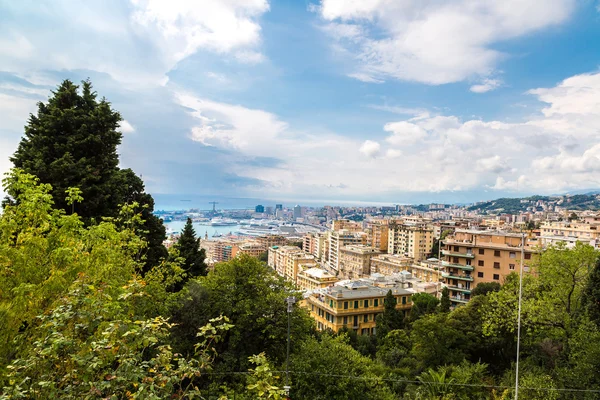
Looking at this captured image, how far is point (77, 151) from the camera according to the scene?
12570 mm

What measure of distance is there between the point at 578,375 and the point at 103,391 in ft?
45.5

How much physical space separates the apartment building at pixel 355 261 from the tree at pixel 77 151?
189 feet

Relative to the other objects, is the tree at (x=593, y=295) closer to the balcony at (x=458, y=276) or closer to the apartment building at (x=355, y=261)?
the balcony at (x=458, y=276)

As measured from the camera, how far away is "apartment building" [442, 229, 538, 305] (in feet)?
114

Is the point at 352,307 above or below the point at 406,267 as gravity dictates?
above

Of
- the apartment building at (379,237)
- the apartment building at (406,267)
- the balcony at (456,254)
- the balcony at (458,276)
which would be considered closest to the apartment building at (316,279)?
the apartment building at (406,267)

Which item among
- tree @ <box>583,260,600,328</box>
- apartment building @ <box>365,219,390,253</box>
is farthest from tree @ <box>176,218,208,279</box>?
apartment building @ <box>365,219,390,253</box>

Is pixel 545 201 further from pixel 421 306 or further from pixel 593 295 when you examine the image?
pixel 593 295

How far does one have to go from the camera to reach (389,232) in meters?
77.1

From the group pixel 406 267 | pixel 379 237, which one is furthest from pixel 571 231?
pixel 379 237

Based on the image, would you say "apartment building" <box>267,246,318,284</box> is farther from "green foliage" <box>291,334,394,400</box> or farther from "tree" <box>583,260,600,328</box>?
"tree" <box>583,260,600,328</box>

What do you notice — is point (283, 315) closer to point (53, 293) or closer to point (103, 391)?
point (53, 293)

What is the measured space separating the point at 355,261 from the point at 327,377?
58.8 metres

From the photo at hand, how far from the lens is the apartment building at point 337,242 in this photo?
253ft
